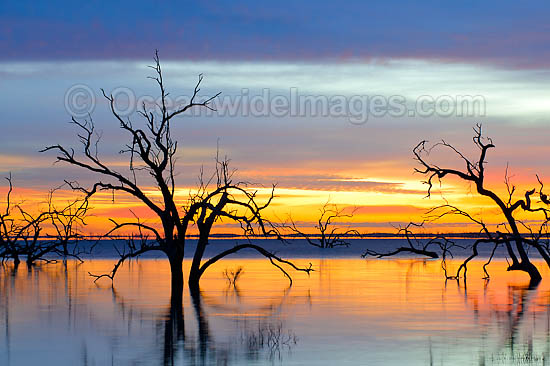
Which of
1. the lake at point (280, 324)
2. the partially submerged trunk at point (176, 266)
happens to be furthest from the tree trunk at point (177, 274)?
the lake at point (280, 324)

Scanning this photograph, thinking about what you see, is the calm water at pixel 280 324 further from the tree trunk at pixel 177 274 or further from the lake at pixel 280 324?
the tree trunk at pixel 177 274

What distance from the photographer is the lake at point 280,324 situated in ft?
57.0

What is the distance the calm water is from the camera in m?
17.4

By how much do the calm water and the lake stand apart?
28mm

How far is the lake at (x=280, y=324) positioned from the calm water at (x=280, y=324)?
1.1 inches

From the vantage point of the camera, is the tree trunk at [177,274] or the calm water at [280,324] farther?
the tree trunk at [177,274]

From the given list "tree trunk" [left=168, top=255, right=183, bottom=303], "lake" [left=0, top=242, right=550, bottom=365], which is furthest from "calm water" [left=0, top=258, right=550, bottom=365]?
"tree trunk" [left=168, top=255, right=183, bottom=303]

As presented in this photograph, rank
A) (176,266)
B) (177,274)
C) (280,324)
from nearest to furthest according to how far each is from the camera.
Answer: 1. (280,324)
2. (176,266)
3. (177,274)

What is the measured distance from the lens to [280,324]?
22.5 metres

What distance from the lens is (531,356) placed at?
16844mm

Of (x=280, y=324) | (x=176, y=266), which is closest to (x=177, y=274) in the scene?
(x=176, y=266)

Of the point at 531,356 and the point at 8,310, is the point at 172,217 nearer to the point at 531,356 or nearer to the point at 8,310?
the point at 8,310

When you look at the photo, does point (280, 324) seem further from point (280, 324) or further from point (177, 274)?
point (177, 274)

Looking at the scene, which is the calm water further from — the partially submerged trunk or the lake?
the partially submerged trunk
